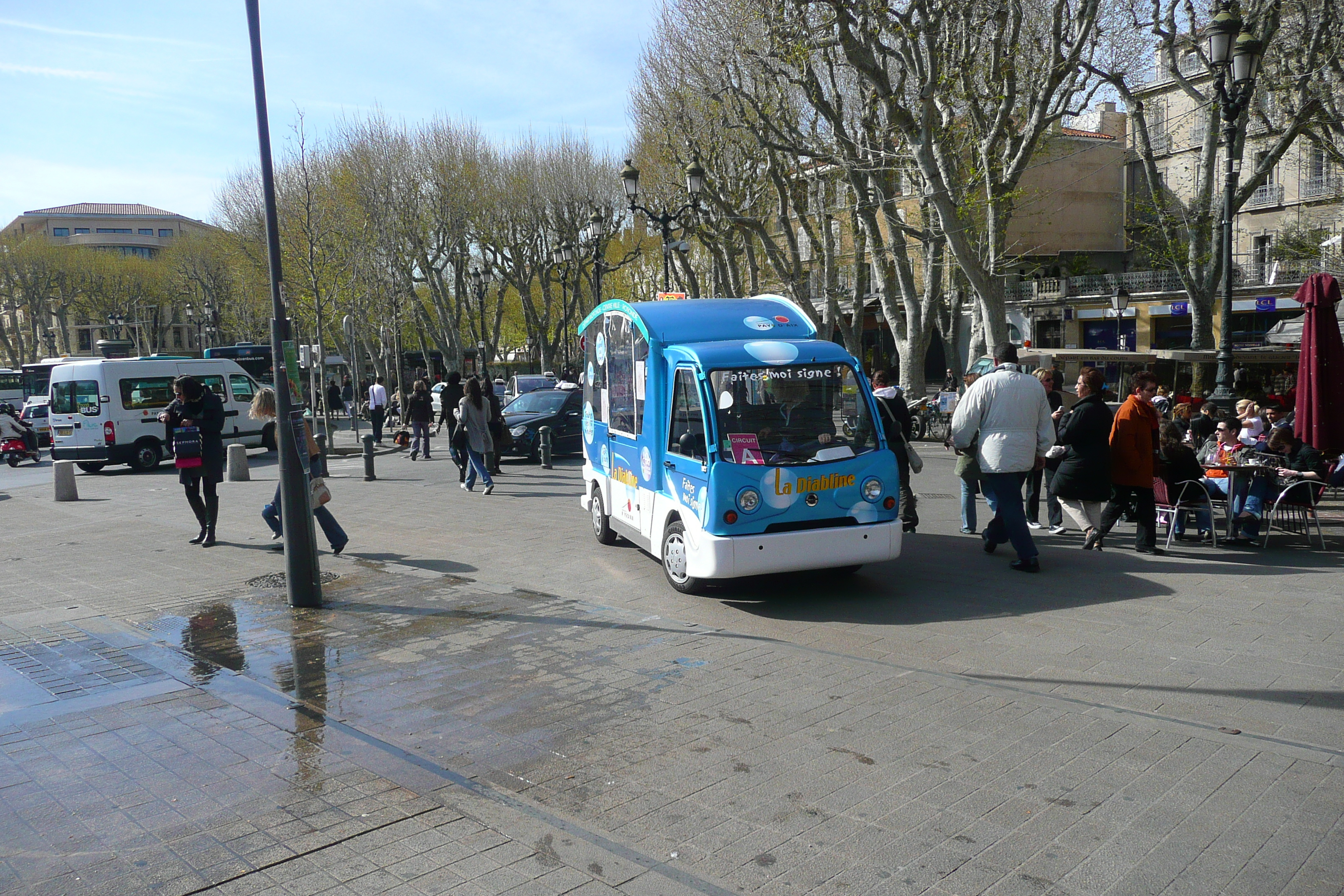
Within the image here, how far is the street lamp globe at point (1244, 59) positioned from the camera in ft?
38.5

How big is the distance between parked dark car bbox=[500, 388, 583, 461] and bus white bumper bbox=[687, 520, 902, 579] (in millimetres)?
11620

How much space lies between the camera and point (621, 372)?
379 inches

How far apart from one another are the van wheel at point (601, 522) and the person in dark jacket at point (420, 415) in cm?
1056

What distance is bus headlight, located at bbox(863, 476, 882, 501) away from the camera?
770 cm

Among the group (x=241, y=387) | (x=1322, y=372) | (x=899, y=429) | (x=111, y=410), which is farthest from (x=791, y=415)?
(x=241, y=387)

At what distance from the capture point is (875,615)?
721 cm

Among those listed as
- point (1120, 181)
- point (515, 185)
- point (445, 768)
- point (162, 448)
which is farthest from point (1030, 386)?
point (1120, 181)

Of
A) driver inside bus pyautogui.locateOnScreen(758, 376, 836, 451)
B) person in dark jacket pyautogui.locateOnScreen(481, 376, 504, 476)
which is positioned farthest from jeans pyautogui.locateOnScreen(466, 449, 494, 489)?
driver inside bus pyautogui.locateOnScreen(758, 376, 836, 451)

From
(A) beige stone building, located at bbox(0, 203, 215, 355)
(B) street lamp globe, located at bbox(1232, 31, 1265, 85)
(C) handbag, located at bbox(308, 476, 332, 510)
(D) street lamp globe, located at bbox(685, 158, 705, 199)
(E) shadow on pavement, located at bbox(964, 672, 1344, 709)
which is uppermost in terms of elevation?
(A) beige stone building, located at bbox(0, 203, 215, 355)

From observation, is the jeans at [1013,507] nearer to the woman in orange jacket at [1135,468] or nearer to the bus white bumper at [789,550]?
the woman in orange jacket at [1135,468]

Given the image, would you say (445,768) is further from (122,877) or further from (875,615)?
(875,615)

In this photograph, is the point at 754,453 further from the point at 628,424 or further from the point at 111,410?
the point at 111,410

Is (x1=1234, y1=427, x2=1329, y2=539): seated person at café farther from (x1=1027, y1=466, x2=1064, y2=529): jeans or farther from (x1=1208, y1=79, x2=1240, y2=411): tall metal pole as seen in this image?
(x1=1208, y1=79, x2=1240, y2=411): tall metal pole

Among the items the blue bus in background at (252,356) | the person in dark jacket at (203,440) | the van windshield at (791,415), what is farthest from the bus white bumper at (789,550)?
the blue bus in background at (252,356)
